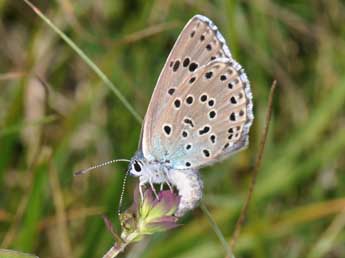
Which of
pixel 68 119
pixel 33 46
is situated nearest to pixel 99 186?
pixel 68 119

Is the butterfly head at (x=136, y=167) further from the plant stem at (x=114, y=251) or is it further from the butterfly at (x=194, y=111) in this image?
the plant stem at (x=114, y=251)

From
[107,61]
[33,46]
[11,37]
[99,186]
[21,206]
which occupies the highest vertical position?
[11,37]

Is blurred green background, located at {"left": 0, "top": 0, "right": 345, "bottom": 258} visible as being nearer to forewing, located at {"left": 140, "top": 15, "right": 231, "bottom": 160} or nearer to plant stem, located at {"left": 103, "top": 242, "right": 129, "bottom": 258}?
forewing, located at {"left": 140, "top": 15, "right": 231, "bottom": 160}

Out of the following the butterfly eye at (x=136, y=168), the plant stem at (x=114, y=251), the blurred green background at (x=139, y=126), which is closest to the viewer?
the plant stem at (x=114, y=251)

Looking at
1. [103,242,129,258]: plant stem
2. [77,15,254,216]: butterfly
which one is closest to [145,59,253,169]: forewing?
[77,15,254,216]: butterfly

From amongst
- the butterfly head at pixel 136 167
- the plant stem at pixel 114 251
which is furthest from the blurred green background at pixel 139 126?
the plant stem at pixel 114 251

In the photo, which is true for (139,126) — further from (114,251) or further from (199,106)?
(114,251)

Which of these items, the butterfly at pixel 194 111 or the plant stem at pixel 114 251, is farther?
the butterfly at pixel 194 111

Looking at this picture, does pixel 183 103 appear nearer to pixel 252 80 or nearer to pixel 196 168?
pixel 196 168
